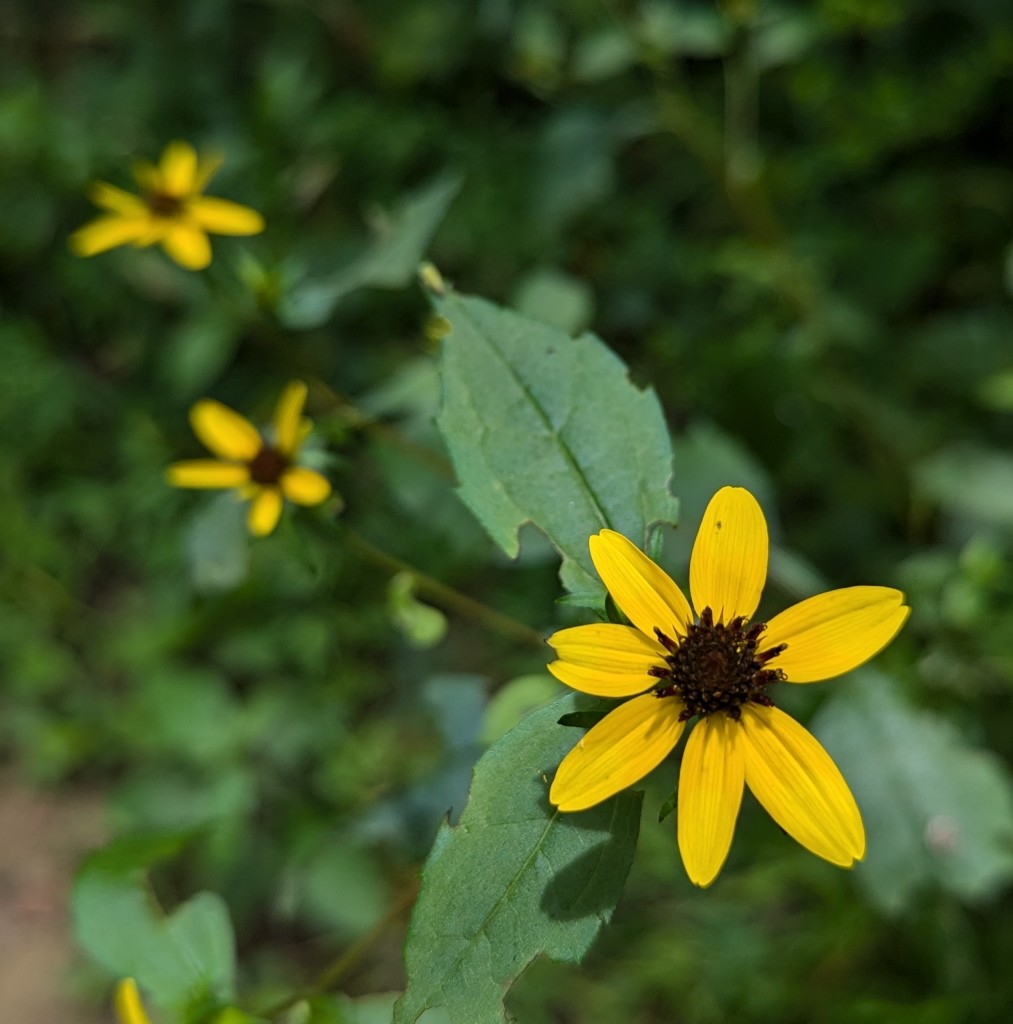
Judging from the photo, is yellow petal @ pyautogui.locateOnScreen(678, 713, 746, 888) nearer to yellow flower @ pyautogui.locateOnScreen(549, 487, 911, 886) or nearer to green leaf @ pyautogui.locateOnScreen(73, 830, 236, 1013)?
yellow flower @ pyautogui.locateOnScreen(549, 487, 911, 886)

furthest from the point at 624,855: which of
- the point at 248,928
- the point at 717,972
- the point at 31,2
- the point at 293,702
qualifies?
the point at 31,2

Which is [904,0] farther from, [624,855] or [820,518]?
[624,855]

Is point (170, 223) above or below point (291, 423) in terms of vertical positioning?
above

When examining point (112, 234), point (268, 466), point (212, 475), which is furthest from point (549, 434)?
point (112, 234)

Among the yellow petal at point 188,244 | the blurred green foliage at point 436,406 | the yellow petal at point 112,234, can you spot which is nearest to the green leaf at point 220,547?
the blurred green foliage at point 436,406

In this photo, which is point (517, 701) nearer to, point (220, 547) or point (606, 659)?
point (606, 659)

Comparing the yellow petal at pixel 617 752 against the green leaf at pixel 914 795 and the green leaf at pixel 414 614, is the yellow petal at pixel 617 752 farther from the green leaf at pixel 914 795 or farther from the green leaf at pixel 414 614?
the green leaf at pixel 914 795
